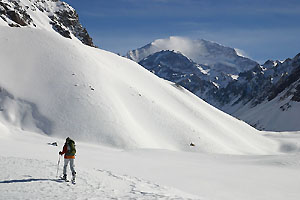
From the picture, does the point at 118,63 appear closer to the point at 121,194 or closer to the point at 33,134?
the point at 33,134

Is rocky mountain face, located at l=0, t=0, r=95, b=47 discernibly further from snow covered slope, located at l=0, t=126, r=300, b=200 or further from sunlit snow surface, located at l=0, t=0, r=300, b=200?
snow covered slope, located at l=0, t=126, r=300, b=200

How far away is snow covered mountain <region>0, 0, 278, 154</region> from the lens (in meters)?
36.6

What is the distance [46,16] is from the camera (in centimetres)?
12300

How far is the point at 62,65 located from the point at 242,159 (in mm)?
29431

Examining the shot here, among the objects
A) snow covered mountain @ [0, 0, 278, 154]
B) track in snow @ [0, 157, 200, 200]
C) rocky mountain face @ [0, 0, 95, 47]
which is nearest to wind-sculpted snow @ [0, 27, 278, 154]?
snow covered mountain @ [0, 0, 278, 154]

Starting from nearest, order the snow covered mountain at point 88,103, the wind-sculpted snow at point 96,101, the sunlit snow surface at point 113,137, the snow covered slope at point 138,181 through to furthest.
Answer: the snow covered slope at point 138,181 < the sunlit snow surface at point 113,137 < the snow covered mountain at point 88,103 < the wind-sculpted snow at point 96,101

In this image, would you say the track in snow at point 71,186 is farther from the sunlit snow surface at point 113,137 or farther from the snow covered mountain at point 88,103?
the snow covered mountain at point 88,103

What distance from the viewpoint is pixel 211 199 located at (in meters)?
13.7

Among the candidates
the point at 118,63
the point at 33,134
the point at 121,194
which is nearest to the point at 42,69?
the point at 33,134

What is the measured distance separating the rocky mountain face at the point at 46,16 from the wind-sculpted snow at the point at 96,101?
134 feet

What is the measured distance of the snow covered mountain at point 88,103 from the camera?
120 feet

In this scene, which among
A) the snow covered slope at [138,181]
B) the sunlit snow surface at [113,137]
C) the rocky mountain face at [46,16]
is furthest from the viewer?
the rocky mountain face at [46,16]

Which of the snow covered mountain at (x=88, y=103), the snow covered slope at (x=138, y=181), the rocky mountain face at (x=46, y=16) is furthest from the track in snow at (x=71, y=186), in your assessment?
the rocky mountain face at (x=46, y=16)

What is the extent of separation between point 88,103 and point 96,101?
128 centimetres
